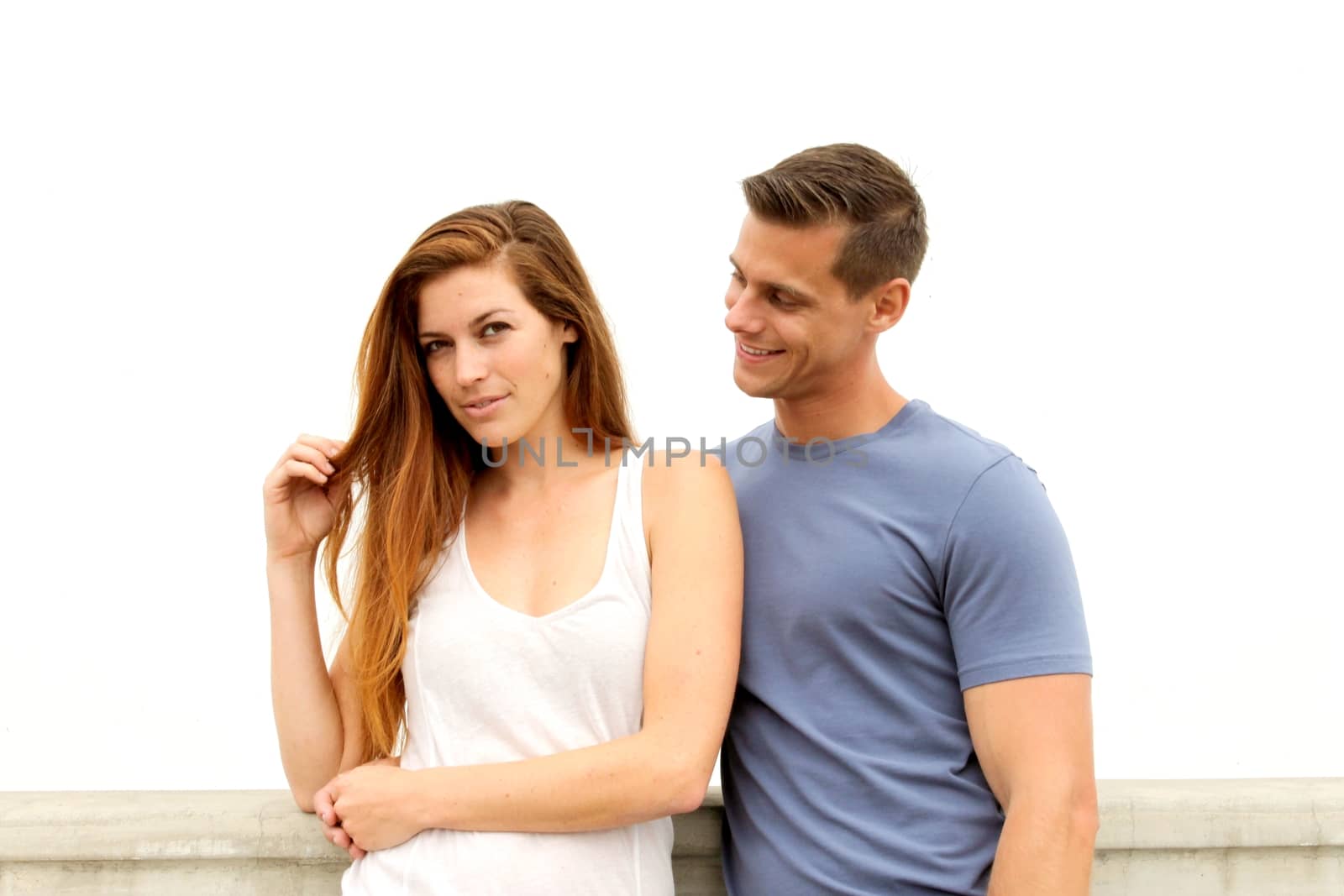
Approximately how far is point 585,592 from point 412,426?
0.42 meters

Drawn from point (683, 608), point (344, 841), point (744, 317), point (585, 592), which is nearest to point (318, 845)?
point (344, 841)

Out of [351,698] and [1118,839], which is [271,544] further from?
[1118,839]

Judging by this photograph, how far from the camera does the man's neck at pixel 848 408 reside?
6.61 ft

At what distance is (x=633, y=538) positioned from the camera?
192 centimetres

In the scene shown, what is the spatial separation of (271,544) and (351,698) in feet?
0.90

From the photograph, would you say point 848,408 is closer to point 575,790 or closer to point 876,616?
point 876,616

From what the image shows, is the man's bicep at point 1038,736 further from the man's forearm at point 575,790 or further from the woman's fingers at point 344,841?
the woman's fingers at point 344,841

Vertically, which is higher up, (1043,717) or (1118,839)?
(1043,717)

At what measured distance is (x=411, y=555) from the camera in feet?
6.64

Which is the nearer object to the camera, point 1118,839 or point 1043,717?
point 1043,717

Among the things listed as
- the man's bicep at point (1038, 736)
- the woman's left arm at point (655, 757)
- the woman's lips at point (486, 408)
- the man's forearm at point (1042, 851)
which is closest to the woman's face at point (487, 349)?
the woman's lips at point (486, 408)

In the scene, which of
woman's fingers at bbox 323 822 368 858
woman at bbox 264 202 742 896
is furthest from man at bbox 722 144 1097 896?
woman's fingers at bbox 323 822 368 858

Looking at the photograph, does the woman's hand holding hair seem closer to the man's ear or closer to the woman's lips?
the woman's lips

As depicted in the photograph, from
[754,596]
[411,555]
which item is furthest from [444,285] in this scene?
[754,596]
